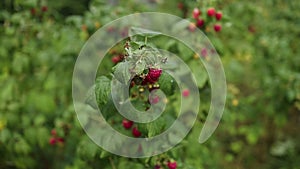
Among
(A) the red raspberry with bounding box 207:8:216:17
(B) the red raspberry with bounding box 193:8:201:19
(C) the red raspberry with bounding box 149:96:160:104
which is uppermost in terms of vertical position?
(A) the red raspberry with bounding box 207:8:216:17

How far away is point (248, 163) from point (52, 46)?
253 centimetres

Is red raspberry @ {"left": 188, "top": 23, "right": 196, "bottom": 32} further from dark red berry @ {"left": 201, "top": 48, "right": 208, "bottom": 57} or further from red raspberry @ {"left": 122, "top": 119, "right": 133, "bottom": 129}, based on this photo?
red raspberry @ {"left": 122, "top": 119, "right": 133, "bottom": 129}

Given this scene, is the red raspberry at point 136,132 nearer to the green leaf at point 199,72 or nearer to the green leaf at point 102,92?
the green leaf at point 102,92

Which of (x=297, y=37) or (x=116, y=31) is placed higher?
(x=297, y=37)

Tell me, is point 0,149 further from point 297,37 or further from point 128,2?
point 297,37

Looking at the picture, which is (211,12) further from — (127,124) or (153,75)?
(153,75)

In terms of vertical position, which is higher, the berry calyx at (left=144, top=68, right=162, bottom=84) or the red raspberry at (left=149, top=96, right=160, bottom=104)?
the red raspberry at (left=149, top=96, right=160, bottom=104)

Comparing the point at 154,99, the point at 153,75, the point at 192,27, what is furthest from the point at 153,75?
the point at 192,27

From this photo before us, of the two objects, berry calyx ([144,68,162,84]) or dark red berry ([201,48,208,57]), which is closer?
berry calyx ([144,68,162,84])

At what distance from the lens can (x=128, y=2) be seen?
3354 millimetres

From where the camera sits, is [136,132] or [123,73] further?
[136,132]

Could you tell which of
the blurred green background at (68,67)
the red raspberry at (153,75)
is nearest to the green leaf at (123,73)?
the red raspberry at (153,75)

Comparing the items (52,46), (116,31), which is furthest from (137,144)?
(52,46)

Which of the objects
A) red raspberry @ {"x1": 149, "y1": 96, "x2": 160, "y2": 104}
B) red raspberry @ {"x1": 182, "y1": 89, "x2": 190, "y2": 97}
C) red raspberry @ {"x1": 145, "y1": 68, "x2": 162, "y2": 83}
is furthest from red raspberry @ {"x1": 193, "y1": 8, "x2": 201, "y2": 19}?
red raspberry @ {"x1": 145, "y1": 68, "x2": 162, "y2": 83}
